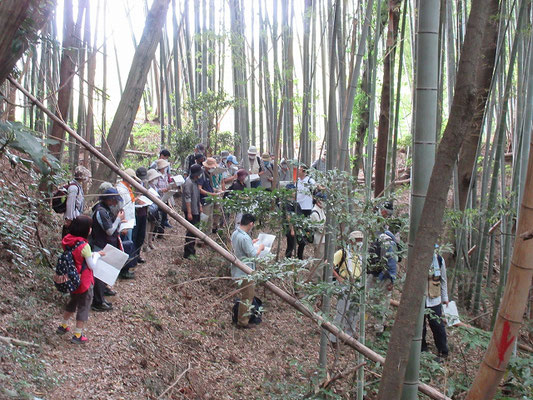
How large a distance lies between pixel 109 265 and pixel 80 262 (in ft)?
0.66

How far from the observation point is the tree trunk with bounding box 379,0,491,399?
137 cm

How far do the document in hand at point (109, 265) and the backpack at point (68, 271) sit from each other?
0.50 feet

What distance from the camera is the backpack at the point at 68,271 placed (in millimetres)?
3402

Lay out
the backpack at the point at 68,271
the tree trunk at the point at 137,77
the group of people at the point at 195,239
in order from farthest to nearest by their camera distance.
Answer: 1. the tree trunk at the point at 137,77
2. the backpack at the point at 68,271
3. the group of people at the point at 195,239

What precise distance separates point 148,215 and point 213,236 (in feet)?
3.71

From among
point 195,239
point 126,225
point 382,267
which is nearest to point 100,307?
point 126,225

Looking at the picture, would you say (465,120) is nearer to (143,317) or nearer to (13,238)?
(13,238)

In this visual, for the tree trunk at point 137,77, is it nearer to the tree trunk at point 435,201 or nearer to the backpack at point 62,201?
the backpack at point 62,201

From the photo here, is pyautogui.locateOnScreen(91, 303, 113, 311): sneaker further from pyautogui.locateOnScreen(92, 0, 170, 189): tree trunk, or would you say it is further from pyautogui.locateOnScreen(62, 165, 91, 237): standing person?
pyautogui.locateOnScreen(92, 0, 170, 189): tree trunk

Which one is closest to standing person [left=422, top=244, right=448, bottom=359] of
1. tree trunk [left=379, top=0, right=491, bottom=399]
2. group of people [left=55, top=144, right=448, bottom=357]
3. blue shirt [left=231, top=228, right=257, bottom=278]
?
group of people [left=55, top=144, right=448, bottom=357]

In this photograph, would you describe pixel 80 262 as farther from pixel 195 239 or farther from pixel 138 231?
pixel 138 231

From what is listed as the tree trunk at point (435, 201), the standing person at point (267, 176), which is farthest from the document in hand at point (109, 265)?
the standing person at point (267, 176)

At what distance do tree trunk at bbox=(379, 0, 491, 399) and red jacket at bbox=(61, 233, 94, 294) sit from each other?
100 inches

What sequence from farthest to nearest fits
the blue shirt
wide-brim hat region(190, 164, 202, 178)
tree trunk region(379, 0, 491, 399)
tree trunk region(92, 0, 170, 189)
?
wide-brim hat region(190, 164, 202, 178)
the blue shirt
tree trunk region(92, 0, 170, 189)
tree trunk region(379, 0, 491, 399)
